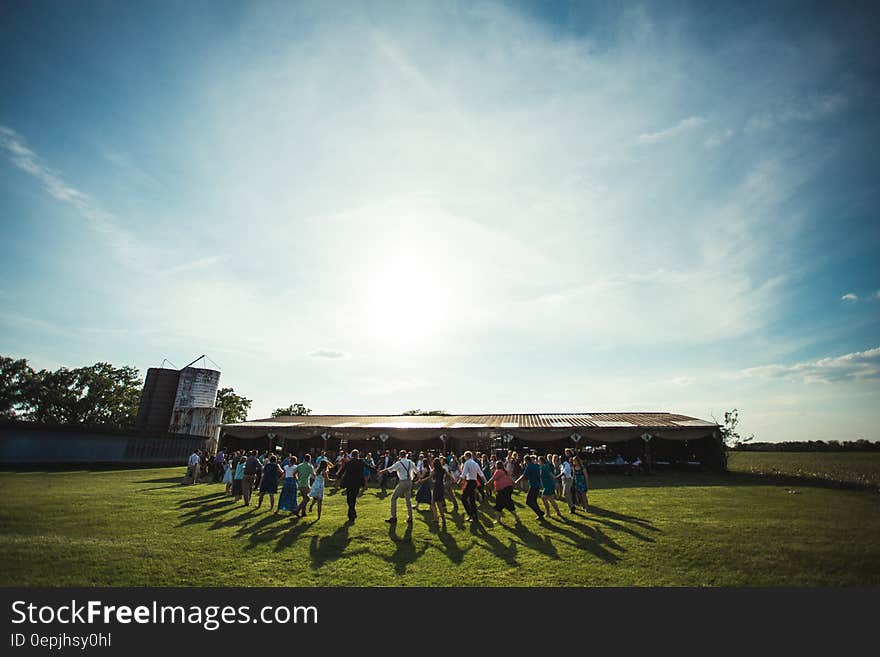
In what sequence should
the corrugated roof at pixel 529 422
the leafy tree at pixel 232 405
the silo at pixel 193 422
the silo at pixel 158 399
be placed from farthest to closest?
the leafy tree at pixel 232 405 < the silo at pixel 158 399 < the silo at pixel 193 422 < the corrugated roof at pixel 529 422

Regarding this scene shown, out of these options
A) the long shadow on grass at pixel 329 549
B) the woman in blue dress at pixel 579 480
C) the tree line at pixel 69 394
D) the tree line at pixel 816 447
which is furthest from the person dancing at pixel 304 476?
the tree line at pixel 816 447

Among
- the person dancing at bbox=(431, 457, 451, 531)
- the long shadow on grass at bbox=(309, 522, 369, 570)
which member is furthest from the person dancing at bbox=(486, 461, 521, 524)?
the long shadow on grass at bbox=(309, 522, 369, 570)

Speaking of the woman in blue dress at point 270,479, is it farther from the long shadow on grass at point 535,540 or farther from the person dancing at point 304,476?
the long shadow on grass at point 535,540

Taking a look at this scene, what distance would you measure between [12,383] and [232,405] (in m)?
29.3

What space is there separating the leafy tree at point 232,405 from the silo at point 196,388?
29.6 m

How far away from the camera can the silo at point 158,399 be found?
38062mm

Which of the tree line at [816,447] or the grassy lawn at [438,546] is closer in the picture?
the grassy lawn at [438,546]

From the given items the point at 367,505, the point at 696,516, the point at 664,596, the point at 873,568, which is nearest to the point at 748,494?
the point at 696,516

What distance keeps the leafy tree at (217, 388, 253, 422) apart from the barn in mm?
41417

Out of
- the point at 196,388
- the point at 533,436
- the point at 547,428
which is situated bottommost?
the point at 533,436

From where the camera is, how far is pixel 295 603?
5.41 meters

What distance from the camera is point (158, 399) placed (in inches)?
1517

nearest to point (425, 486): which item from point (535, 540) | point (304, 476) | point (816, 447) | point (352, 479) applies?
point (352, 479)

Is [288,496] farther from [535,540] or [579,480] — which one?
[579,480]
